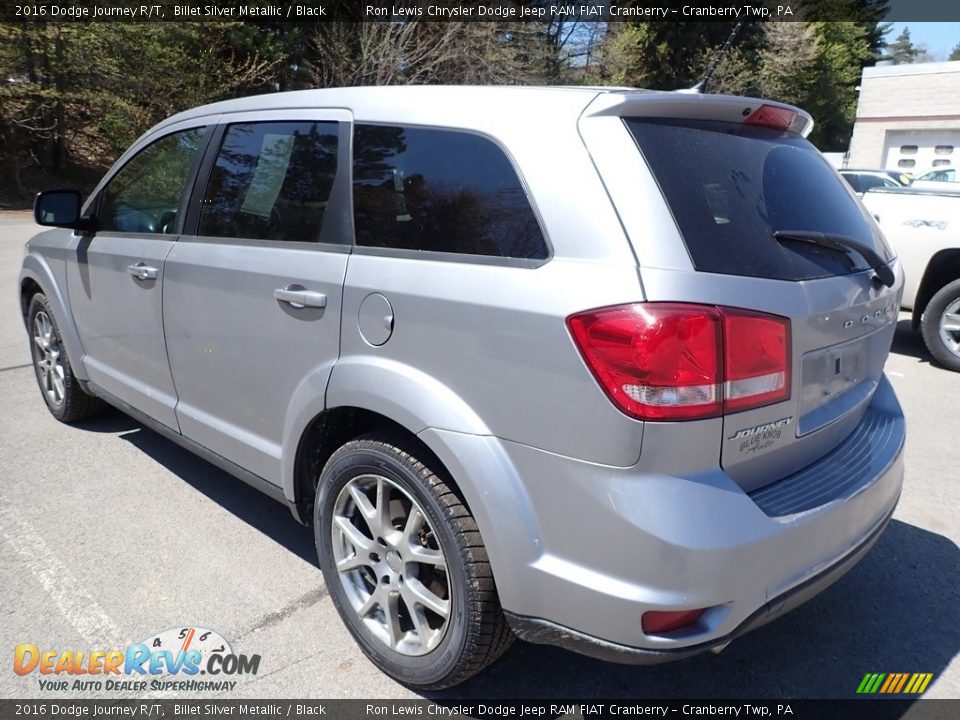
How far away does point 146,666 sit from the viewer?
2.52 m

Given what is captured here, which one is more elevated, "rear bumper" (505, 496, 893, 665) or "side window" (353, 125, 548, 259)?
"side window" (353, 125, 548, 259)

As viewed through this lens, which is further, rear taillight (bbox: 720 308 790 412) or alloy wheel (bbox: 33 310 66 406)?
alloy wheel (bbox: 33 310 66 406)

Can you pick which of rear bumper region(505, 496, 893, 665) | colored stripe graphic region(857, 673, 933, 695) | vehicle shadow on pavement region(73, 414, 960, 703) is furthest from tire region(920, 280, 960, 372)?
rear bumper region(505, 496, 893, 665)

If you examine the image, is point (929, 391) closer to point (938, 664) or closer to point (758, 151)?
point (938, 664)

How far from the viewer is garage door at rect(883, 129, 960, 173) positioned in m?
32.1

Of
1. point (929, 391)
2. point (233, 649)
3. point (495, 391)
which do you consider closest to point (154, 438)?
point (233, 649)

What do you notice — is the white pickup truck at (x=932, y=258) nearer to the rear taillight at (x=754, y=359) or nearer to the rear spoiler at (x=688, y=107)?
the rear spoiler at (x=688, y=107)

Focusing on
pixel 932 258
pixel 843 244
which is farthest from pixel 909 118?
pixel 843 244

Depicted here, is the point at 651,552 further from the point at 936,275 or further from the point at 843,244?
the point at 936,275

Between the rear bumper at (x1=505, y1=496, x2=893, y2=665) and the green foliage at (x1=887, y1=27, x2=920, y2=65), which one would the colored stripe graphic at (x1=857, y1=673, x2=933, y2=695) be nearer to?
the rear bumper at (x1=505, y1=496, x2=893, y2=665)

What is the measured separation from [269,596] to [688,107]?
7.61ft

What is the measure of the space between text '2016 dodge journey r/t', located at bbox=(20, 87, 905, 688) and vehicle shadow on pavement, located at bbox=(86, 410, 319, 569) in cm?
57

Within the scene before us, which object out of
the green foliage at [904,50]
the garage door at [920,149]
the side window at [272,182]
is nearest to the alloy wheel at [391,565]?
the side window at [272,182]

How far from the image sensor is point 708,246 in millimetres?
1893
